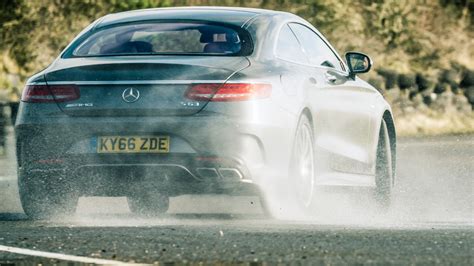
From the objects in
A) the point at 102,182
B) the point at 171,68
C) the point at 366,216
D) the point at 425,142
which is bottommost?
the point at 425,142

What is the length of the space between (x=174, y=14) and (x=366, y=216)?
240 centimetres

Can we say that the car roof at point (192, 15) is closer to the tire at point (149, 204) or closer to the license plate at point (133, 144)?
the license plate at point (133, 144)

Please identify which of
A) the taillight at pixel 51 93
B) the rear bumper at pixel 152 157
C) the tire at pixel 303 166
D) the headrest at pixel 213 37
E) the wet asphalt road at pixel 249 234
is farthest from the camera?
the headrest at pixel 213 37

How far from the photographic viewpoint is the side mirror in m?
12.9

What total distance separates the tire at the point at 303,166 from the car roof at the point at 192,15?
87cm

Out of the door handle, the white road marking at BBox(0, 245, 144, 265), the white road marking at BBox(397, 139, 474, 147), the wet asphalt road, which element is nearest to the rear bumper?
the wet asphalt road

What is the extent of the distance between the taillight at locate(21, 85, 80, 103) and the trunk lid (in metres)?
0.03

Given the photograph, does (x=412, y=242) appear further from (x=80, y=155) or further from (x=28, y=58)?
(x=28, y=58)

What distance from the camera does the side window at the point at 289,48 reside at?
37.3ft

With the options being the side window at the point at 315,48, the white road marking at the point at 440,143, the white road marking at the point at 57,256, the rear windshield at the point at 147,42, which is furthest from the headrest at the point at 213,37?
the white road marking at the point at 440,143

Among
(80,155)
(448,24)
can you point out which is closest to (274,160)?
(80,155)

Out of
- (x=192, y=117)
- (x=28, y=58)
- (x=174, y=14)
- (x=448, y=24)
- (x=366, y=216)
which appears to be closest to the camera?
(x=192, y=117)

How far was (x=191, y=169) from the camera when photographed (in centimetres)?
1041

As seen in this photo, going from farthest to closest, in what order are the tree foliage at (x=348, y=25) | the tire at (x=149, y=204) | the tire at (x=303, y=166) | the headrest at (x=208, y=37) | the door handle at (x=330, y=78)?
1. the tree foliage at (x=348, y=25)
2. the tire at (x=149, y=204)
3. the door handle at (x=330, y=78)
4. the headrest at (x=208, y=37)
5. the tire at (x=303, y=166)
